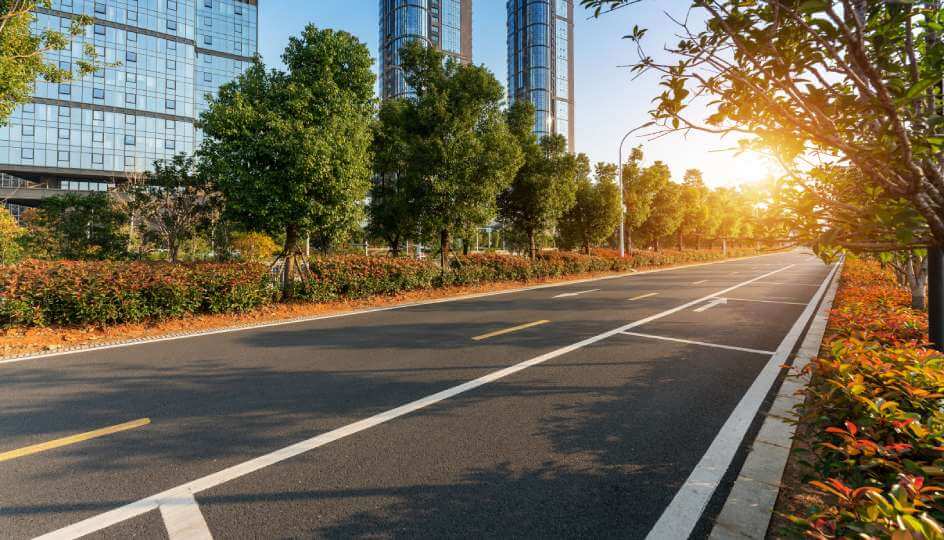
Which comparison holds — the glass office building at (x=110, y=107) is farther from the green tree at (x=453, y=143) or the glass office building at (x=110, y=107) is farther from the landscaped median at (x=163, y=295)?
the landscaped median at (x=163, y=295)

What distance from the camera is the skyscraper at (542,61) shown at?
89312mm

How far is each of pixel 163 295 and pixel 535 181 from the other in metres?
15.7

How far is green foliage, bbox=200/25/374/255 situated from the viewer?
1040 centimetres

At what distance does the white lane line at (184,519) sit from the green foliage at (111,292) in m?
7.21

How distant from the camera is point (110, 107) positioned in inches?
2000

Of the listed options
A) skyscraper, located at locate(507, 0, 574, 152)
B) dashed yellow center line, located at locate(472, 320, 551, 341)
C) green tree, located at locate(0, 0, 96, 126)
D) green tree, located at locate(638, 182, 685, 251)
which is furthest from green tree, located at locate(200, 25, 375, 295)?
skyscraper, located at locate(507, 0, 574, 152)

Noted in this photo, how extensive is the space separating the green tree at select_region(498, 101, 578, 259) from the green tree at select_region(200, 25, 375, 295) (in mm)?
9818

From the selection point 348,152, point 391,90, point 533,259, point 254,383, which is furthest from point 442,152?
point 391,90

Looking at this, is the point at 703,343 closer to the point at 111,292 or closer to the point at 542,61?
the point at 111,292

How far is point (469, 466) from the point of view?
3.24m

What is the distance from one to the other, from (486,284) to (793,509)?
603 inches

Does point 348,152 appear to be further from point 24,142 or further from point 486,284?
point 24,142

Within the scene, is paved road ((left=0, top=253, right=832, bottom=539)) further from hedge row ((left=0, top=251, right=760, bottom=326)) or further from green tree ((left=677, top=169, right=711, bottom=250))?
green tree ((left=677, top=169, right=711, bottom=250))

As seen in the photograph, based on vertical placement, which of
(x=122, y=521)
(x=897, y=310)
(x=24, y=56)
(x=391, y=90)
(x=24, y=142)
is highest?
(x=391, y=90)
